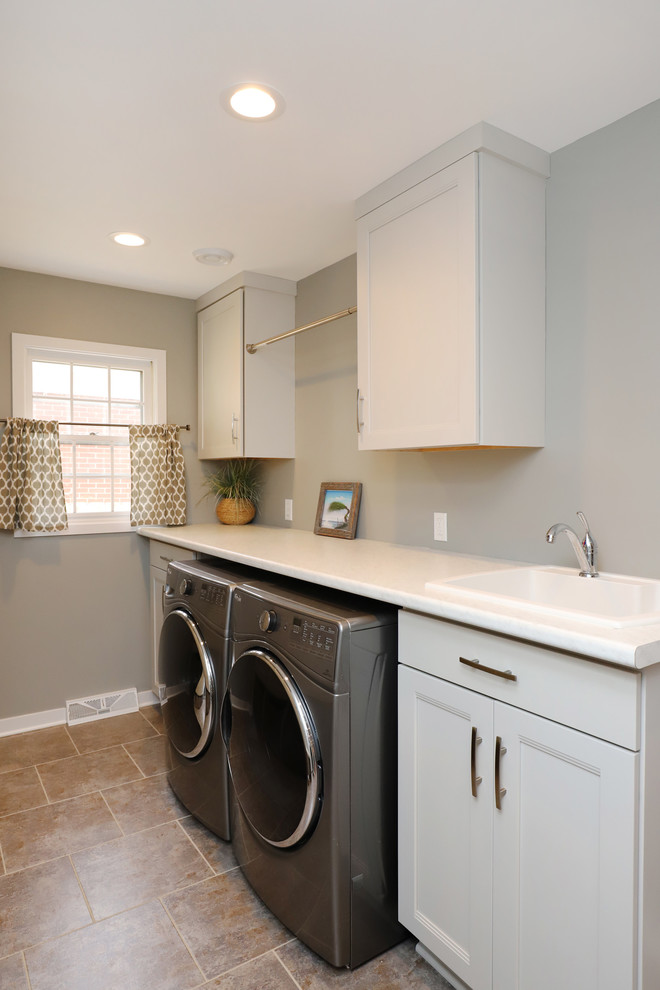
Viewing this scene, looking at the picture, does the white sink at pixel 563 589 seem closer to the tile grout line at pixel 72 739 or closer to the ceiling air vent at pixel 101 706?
the tile grout line at pixel 72 739

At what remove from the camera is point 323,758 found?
1584 millimetres

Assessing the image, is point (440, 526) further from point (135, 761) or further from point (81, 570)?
point (81, 570)

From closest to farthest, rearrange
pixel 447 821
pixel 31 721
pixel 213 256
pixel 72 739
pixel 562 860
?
pixel 562 860 < pixel 447 821 < pixel 213 256 < pixel 72 739 < pixel 31 721

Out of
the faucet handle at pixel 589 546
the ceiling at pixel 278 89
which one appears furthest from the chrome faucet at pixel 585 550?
the ceiling at pixel 278 89

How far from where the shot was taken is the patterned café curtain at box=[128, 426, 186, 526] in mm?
3441

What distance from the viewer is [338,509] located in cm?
299

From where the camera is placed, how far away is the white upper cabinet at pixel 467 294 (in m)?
1.86

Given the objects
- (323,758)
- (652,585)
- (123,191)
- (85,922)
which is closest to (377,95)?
(123,191)

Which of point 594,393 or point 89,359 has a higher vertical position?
point 89,359

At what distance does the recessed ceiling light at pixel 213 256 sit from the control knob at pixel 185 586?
1535 mm

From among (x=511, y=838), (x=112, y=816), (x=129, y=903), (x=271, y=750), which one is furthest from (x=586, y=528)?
(x=112, y=816)

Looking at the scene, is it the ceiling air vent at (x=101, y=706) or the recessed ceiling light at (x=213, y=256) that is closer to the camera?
the recessed ceiling light at (x=213, y=256)

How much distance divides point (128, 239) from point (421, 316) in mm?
1467

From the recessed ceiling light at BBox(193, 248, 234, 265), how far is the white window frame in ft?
2.49
